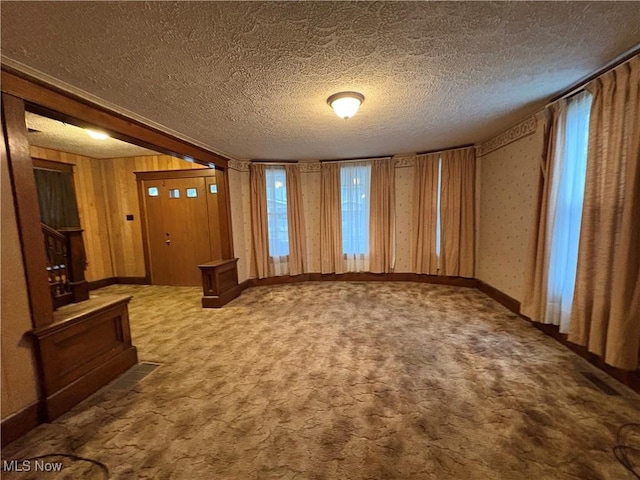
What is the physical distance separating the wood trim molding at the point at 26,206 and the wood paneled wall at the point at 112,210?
3.36 m

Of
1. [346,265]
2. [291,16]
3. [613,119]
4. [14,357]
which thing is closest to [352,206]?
Result: [346,265]

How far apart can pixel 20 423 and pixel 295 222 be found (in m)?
4.13

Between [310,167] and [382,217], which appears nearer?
[382,217]

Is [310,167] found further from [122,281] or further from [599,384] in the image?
[599,384]

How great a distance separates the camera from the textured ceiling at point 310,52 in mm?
1388

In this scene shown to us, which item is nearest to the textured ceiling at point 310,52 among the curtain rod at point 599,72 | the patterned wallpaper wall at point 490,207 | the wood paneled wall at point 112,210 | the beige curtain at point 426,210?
the curtain rod at point 599,72

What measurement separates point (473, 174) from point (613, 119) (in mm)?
2427

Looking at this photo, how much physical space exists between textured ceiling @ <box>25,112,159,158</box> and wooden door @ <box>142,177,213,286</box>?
2.51ft

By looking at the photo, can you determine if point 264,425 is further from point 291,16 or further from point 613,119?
point 613,119

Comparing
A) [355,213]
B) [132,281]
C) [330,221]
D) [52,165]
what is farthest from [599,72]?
[132,281]

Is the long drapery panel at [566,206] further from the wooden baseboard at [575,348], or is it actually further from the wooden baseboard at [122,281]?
the wooden baseboard at [122,281]

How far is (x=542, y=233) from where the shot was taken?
269cm

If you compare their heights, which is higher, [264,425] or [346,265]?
[346,265]

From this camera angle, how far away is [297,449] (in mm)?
1532
